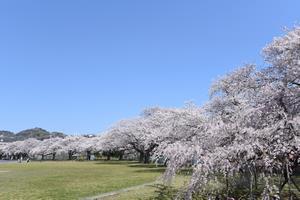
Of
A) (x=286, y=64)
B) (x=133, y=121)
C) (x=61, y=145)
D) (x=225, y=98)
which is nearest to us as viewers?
(x=286, y=64)

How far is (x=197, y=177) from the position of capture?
907 cm

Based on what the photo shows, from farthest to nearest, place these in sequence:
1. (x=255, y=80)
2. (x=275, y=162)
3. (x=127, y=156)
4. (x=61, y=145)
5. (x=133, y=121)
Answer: (x=61, y=145)
(x=127, y=156)
(x=133, y=121)
(x=255, y=80)
(x=275, y=162)

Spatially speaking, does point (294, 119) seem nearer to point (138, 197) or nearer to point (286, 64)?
point (286, 64)

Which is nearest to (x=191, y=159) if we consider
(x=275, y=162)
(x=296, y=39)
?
(x=275, y=162)

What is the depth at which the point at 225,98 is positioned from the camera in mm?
19891

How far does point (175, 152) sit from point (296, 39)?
4694 mm

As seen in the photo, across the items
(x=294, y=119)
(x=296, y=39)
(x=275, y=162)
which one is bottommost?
(x=275, y=162)

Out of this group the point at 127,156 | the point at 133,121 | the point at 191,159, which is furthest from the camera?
the point at 127,156

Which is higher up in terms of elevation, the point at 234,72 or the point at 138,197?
the point at 234,72

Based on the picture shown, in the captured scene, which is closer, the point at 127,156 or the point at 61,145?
the point at 127,156

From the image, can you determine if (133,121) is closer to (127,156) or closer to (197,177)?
(127,156)

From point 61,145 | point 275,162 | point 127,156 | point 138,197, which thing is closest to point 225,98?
point 138,197

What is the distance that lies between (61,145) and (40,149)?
18.1 ft

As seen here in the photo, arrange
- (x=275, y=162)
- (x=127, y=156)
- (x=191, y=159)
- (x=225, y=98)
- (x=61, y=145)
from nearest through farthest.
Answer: (x=275, y=162), (x=191, y=159), (x=225, y=98), (x=127, y=156), (x=61, y=145)
